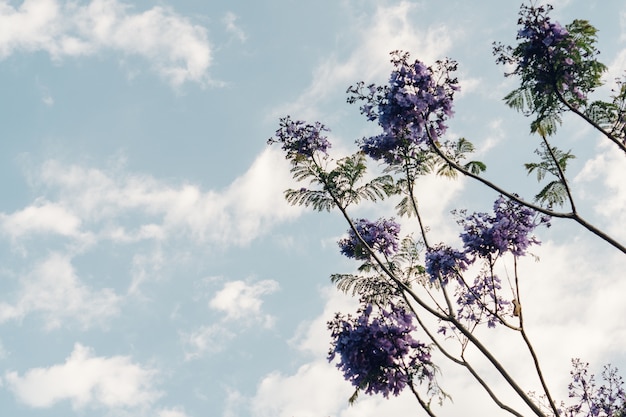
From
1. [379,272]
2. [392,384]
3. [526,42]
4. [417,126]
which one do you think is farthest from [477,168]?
[392,384]

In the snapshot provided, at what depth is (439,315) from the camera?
435 inches

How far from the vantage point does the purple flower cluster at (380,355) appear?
1063cm

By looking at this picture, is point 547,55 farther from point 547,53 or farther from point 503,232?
point 503,232

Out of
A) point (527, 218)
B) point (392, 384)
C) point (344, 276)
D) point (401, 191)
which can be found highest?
point (401, 191)

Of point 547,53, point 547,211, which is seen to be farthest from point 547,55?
point 547,211

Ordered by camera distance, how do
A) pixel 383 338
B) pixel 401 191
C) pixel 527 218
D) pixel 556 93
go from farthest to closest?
1. pixel 401 191
2. pixel 527 218
3. pixel 383 338
4. pixel 556 93

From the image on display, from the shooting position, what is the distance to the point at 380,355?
10656 millimetres

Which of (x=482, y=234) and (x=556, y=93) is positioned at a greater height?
(x=556, y=93)

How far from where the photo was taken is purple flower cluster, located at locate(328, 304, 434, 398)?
10633 millimetres

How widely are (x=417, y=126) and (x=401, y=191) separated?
1.79m

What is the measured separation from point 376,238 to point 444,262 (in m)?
1.67

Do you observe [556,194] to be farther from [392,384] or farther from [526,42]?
[392,384]

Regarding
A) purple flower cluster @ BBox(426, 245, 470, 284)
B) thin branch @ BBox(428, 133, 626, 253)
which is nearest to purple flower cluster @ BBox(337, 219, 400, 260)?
purple flower cluster @ BBox(426, 245, 470, 284)

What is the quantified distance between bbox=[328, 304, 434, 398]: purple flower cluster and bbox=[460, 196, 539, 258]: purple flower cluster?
7.94 ft
